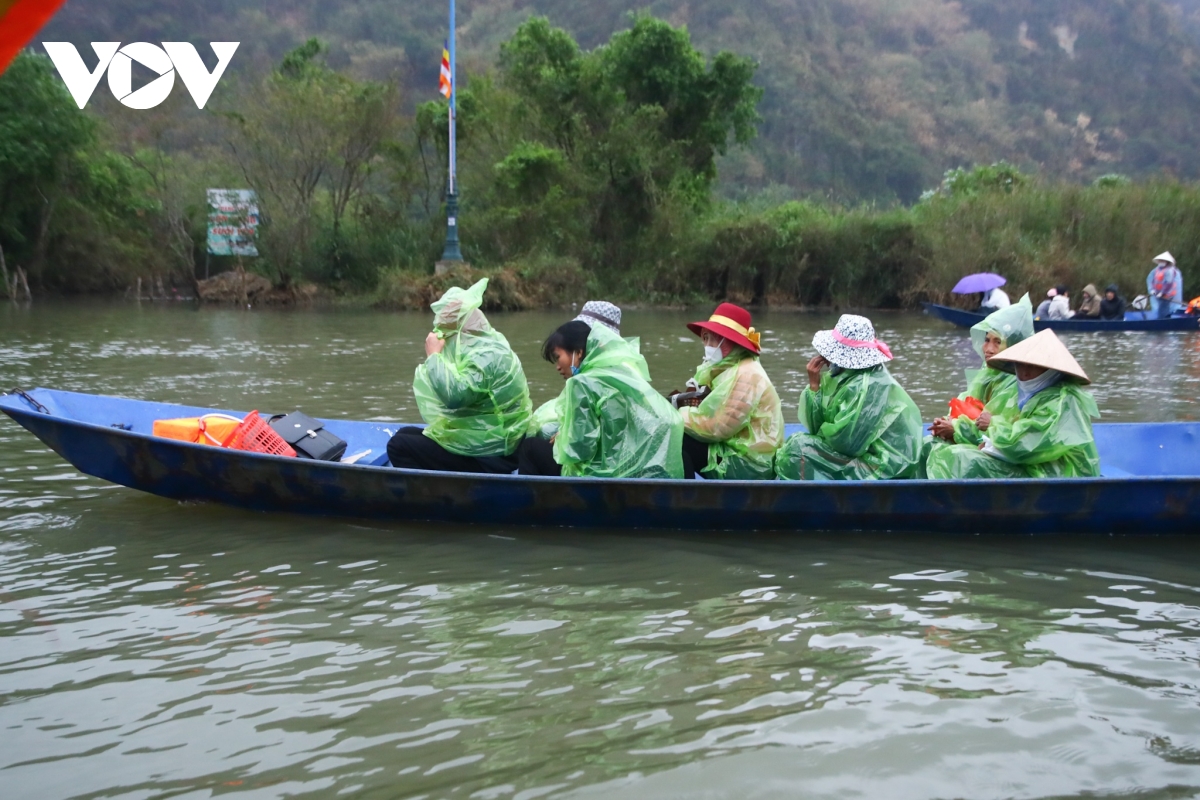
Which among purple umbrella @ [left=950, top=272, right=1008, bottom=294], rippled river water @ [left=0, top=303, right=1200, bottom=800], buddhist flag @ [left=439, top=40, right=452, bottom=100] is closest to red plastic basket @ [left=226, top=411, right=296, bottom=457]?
rippled river water @ [left=0, top=303, right=1200, bottom=800]

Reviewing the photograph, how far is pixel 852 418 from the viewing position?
6.25 meters

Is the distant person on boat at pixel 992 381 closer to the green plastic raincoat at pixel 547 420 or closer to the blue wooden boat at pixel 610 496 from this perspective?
the blue wooden boat at pixel 610 496

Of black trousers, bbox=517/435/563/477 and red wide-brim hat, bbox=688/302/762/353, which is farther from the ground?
red wide-brim hat, bbox=688/302/762/353

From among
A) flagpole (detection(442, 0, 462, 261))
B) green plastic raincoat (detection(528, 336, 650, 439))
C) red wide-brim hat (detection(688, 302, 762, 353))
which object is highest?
flagpole (detection(442, 0, 462, 261))

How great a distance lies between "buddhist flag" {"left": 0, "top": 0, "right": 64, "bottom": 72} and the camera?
4.99 ft

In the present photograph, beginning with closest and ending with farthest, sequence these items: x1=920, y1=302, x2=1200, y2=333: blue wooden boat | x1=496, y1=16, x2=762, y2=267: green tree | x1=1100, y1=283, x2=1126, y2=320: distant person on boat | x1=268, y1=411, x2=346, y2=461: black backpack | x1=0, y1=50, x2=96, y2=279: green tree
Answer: x1=268, y1=411, x2=346, y2=461: black backpack < x1=920, y1=302, x2=1200, y2=333: blue wooden boat < x1=1100, y1=283, x2=1126, y2=320: distant person on boat < x1=0, y1=50, x2=96, y2=279: green tree < x1=496, y1=16, x2=762, y2=267: green tree

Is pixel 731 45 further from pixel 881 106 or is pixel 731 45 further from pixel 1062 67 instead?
pixel 1062 67

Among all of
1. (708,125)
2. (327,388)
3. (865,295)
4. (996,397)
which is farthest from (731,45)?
(996,397)

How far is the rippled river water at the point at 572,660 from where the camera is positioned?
3734 millimetres

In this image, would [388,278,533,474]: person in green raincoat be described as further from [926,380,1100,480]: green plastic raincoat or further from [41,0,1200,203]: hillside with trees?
[41,0,1200,203]: hillside with trees

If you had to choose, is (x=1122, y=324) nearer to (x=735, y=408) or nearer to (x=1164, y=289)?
(x=1164, y=289)

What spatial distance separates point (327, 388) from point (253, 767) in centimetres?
936

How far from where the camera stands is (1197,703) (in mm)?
4234

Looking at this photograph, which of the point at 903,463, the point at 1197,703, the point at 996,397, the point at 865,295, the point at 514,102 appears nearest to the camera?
the point at 1197,703
